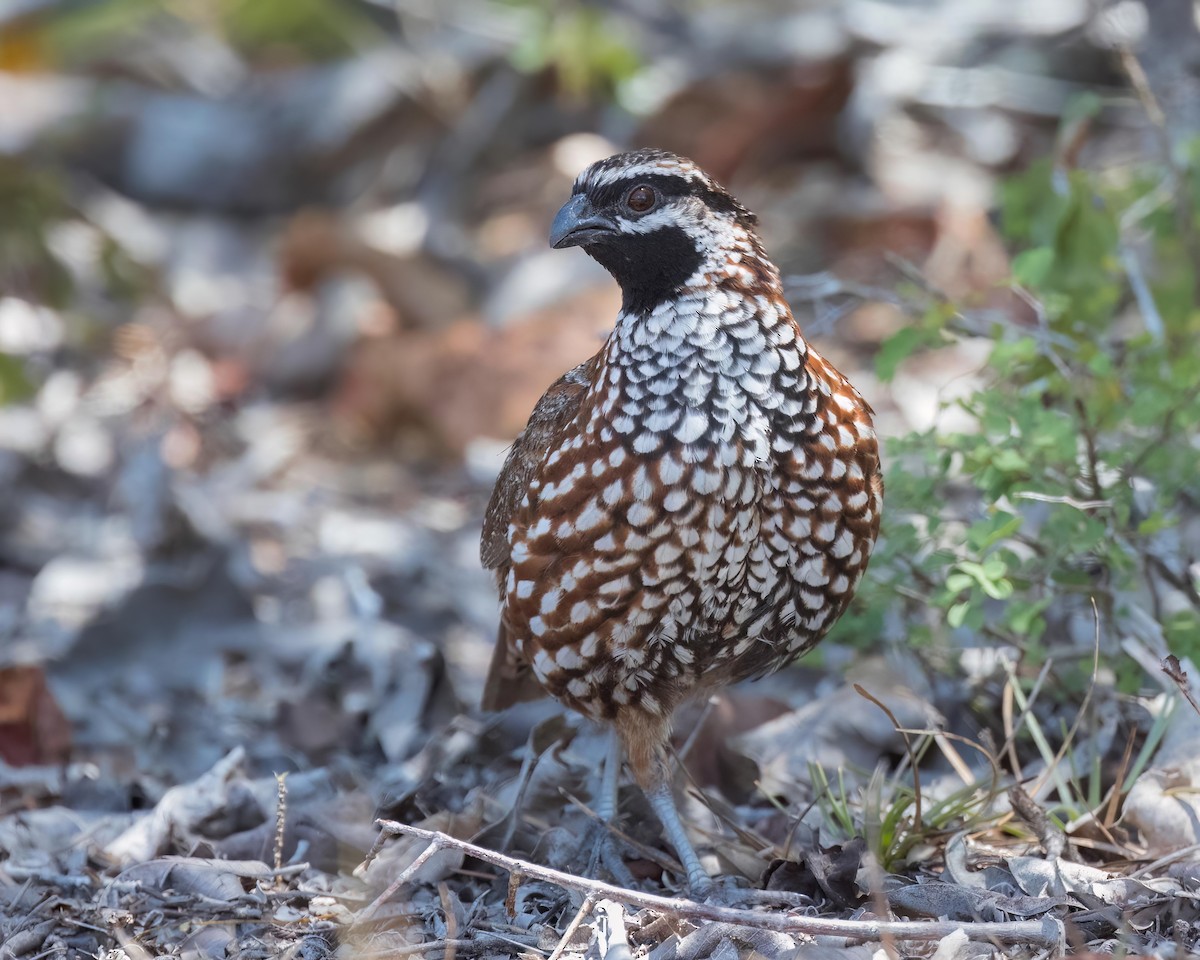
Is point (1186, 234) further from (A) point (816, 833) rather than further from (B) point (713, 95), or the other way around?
(B) point (713, 95)

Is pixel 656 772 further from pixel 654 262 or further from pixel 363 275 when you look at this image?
pixel 363 275

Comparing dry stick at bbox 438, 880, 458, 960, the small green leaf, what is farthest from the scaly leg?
the small green leaf

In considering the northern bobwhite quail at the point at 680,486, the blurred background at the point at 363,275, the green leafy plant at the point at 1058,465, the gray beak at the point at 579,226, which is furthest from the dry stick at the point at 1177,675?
the gray beak at the point at 579,226

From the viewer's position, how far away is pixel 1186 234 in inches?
225

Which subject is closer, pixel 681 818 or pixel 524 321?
pixel 681 818

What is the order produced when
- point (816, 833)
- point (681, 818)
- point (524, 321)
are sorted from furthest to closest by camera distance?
1. point (524, 321)
2. point (681, 818)
3. point (816, 833)

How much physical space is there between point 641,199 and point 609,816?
179 centimetres

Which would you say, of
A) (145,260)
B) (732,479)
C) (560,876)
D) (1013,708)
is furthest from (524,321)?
(560,876)

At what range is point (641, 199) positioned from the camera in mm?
4062

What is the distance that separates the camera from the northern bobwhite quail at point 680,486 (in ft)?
12.5

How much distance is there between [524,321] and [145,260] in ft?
10.2

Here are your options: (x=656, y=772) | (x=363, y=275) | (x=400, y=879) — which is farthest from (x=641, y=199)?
(x=363, y=275)

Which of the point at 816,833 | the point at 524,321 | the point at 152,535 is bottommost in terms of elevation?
the point at 816,833

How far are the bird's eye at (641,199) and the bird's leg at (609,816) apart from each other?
1.47 metres
